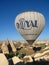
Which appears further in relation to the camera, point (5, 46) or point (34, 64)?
point (5, 46)

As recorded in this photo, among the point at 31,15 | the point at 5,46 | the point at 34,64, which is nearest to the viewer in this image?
the point at 34,64

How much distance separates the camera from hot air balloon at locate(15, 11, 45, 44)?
42.2 metres

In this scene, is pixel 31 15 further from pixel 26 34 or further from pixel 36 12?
pixel 26 34

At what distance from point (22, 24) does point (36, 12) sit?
159 inches

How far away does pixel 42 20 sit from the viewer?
143ft

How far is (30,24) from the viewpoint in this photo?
141ft

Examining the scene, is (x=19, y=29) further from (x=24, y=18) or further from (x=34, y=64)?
(x=34, y=64)

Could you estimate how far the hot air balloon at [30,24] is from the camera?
4219 centimetres

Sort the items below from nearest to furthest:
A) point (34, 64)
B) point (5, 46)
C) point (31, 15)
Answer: point (34, 64) → point (31, 15) → point (5, 46)

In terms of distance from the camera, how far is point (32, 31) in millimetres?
43312

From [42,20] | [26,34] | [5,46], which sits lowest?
[5,46]

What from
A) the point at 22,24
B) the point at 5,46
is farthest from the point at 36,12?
the point at 5,46

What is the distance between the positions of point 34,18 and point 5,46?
85.8 feet

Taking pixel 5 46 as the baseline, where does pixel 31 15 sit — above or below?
above
